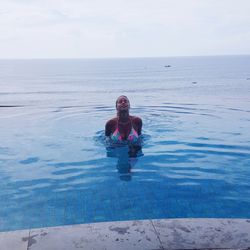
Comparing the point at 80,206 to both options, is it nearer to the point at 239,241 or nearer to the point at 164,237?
the point at 164,237

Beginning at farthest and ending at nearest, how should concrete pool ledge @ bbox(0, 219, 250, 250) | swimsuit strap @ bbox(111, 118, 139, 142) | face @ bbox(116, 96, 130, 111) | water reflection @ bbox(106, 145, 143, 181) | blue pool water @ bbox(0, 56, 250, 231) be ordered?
swimsuit strap @ bbox(111, 118, 139, 142)
face @ bbox(116, 96, 130, 111)
water reflection @ bbox(106, 145, 143, 181)
blue pool water @ bbox(0, 56, 250, 231)
concrete pool ledge @ bbox(0, 219, 250, 250)

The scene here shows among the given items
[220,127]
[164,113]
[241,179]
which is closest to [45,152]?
[241,179]

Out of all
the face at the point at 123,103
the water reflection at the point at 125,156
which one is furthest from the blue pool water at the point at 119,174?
the face at the point at 123,103

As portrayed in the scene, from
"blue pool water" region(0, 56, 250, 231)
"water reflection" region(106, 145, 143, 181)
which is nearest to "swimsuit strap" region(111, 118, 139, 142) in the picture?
"water reflection" region(106, 145, 143, 181)

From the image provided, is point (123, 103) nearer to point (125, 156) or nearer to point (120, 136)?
point (120, 136)

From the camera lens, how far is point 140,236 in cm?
461

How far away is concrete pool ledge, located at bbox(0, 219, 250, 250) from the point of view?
4.38 m

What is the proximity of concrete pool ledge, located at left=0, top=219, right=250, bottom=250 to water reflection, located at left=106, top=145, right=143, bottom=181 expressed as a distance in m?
4.48

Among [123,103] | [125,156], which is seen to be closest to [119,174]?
[125,156]

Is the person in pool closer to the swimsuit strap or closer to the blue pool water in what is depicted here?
the swimsuit strap

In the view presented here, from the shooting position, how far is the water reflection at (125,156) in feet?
32.5

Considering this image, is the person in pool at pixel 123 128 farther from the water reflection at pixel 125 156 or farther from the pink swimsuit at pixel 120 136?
the water reflection at pixel 125 156

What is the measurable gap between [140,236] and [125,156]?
676 cm

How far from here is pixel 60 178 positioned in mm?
9461
